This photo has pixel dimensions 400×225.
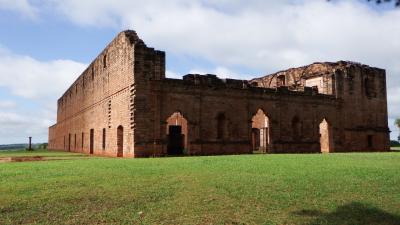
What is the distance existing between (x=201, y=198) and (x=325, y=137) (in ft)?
85.7

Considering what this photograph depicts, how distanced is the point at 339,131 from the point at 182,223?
2774 cm

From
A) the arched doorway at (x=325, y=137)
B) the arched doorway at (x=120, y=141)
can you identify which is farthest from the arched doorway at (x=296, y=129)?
the arched doorway at (x=120, y=141)

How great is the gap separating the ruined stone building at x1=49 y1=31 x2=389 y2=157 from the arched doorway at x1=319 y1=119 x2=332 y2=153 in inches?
2.1

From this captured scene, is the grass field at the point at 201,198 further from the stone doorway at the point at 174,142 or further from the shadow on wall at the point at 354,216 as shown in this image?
the stone doorway at the point at 174,142

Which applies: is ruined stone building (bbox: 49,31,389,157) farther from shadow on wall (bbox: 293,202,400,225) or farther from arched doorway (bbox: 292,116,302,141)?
shadow on wall (bbox: 293,202,400,225)

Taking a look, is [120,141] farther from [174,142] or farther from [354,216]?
[354,216]

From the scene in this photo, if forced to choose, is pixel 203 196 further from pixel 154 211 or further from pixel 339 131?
pixel 339 131

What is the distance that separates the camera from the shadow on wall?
6180 millimetres

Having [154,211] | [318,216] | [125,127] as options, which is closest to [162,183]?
[154,211]

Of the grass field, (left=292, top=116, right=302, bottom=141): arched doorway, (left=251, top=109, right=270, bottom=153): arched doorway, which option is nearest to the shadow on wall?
the grass field

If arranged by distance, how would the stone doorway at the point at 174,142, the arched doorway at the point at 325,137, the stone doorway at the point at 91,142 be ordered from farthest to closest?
the stone doorway at the point at 91,142 < the arched doorway at the point at 325,137 < the stone doorway at the point at 174,142

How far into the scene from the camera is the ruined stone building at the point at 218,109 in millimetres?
21844

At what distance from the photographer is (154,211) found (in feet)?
21.6

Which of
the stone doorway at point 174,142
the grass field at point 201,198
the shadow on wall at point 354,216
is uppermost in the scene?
the stone doorway at point 174,142
